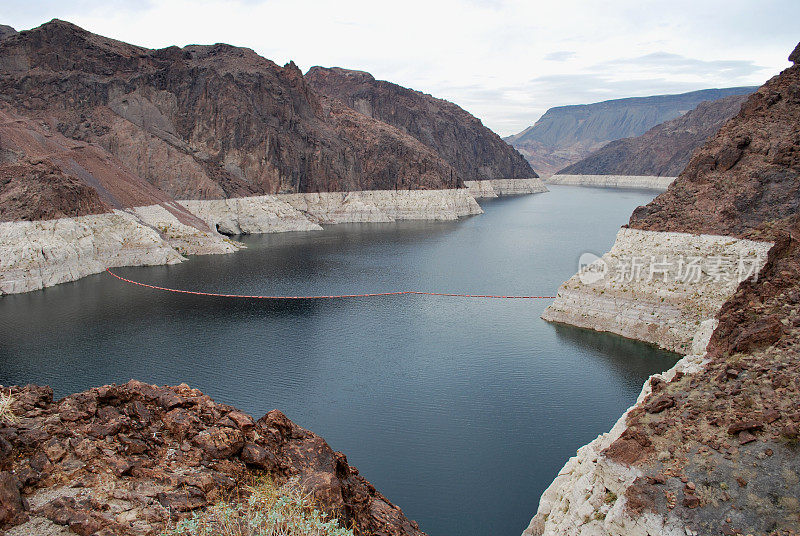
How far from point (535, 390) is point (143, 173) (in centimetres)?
6934

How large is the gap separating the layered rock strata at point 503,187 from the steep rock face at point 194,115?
59967mm

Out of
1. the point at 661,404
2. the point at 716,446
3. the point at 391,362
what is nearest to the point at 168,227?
the point at 391,362

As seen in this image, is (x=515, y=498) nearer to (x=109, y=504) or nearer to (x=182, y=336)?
(x=109, y=504)

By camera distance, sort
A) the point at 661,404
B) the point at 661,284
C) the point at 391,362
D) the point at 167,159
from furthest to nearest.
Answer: the point at 167,159
the point at 661,284
the point at 391,362
the point at 661,404

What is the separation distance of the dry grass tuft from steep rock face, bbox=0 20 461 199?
7703 cm

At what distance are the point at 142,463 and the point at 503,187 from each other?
607 ft

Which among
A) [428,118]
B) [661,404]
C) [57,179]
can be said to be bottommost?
[661,404]

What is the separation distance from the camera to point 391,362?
1189 inches

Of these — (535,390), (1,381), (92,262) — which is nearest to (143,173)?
(92,262)

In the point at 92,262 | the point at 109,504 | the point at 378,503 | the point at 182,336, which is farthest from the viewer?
the point at 92,262

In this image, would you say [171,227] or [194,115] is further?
[194,115]

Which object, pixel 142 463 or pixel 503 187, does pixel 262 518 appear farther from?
pixel 503 187

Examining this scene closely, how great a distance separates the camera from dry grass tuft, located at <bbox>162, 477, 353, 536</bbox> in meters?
8.18

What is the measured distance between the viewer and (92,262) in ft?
176
